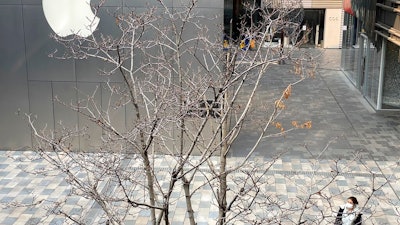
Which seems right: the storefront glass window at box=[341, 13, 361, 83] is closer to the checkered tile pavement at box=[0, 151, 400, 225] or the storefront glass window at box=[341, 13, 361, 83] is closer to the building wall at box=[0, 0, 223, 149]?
the checkered tile pavement at box=[0, 151, 400, 225]

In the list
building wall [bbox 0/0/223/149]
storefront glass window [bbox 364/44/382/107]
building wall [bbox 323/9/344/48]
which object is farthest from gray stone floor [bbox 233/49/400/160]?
building wall [bbox 323/9/344/48]

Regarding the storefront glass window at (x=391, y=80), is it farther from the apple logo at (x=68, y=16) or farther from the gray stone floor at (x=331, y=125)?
the apple logo at (x=68, y=16)

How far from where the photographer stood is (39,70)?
14.0m

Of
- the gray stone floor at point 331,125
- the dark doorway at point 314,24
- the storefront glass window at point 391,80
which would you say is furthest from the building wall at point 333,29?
the storefront glass window at point 391,80

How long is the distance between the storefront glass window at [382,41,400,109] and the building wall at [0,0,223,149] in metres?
7.07

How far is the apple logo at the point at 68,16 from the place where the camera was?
13398 millimetres

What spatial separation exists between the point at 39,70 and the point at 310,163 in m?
7.41

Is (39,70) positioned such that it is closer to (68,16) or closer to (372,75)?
(68,16)

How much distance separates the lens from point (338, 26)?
107 feet

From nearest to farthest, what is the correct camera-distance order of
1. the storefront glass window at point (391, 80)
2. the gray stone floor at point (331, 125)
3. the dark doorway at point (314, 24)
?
the gray stone floor at point (331, 125), the storefront glass window at point (391, 80), the dark doorway at point (314, 24)

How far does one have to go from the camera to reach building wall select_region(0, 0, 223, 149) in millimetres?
13508

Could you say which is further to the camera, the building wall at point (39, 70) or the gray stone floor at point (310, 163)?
the building wall at point (39, 70)

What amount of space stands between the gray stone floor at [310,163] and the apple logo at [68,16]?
3379 millimetres

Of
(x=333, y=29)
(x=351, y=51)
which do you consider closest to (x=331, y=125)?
(x=351, y=51)
